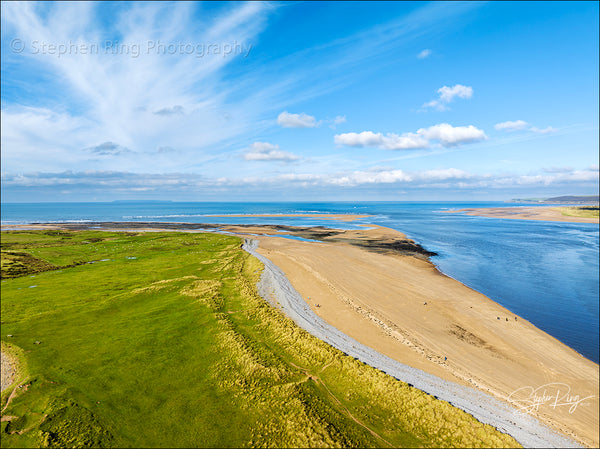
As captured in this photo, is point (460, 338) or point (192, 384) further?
point (460, 338)

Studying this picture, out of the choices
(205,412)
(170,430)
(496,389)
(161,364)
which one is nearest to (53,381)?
(161,364)

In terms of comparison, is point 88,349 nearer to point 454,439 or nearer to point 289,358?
point 289,358

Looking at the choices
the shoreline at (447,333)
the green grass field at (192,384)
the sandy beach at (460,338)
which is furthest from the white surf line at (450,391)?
the green grass field at (192,384)

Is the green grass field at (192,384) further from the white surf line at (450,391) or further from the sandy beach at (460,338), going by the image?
the sandy beach at (460,338)

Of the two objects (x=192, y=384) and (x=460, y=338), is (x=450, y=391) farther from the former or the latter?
(x=192, y=384)

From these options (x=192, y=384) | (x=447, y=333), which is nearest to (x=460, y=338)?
(x=447, y=333)

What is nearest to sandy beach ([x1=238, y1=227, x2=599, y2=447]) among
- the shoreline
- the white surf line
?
the shoreline

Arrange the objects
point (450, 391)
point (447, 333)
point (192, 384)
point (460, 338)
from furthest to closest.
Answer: point (447, 333) → point (460, 338) → point (192, 384) → point (450, 391)
